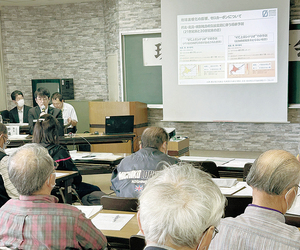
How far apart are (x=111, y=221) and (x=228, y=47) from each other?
4.86 meters

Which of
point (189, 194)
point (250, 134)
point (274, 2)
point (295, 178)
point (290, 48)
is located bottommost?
point (250, 134)

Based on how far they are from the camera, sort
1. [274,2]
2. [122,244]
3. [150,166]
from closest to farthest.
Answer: [122,244] < [150,166] < [274,2]

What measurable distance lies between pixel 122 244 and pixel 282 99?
16.0 feet

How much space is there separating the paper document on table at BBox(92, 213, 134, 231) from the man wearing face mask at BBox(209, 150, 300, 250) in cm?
74

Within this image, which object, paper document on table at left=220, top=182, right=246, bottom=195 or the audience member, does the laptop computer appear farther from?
paper document on table at left=220, top=182, right=246, bottom=195

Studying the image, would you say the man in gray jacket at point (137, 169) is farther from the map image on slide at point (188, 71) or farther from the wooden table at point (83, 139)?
the map image on slide at point (188, 71)

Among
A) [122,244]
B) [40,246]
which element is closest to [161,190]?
[40,246]

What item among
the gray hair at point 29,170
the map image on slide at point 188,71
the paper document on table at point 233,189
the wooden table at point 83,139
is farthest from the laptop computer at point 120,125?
the gray hair at point 29,170

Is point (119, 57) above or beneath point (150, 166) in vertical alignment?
above

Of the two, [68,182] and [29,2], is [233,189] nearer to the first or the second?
[68,182]

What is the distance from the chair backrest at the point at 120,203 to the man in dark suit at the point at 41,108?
356 centimetres

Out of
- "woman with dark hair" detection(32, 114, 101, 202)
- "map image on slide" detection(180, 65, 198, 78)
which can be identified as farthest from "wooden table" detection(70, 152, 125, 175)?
"map image on slide" detection(180, 65, 198, 78)

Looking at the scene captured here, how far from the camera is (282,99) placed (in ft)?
19.6

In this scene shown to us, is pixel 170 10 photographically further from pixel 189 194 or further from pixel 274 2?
pixel 189 194
